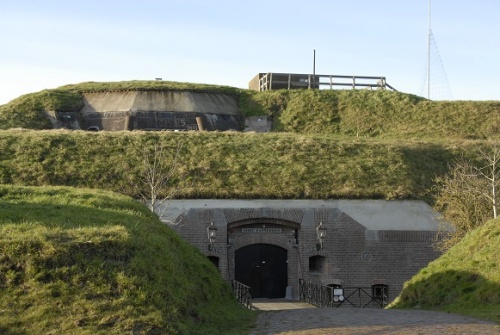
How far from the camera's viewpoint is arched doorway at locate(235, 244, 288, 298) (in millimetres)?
33344

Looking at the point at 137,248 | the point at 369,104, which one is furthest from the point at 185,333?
the point at 369,104

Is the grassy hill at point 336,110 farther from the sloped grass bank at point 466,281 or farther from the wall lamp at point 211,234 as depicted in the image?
the sloped grass bank at point 466,281

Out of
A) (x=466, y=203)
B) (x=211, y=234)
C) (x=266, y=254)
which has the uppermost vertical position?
(x=466, y=203)

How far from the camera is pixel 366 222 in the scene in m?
33.9

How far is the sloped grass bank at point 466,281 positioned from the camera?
1669cm

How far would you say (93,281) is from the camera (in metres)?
12.5

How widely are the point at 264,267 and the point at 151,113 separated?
17096 millimetres

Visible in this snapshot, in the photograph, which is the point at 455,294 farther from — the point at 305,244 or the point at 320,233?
the point at 305,244

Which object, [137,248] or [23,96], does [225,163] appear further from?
[137,248]

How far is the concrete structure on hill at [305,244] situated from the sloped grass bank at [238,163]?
2.47 ft

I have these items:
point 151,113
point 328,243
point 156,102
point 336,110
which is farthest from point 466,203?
point 156,102

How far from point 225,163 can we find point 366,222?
22.6 feet

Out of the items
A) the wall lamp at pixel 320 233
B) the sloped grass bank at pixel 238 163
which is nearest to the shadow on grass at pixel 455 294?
the wall lamp at pixel 320 233

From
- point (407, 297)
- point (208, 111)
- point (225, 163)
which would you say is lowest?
point (407, 297)
